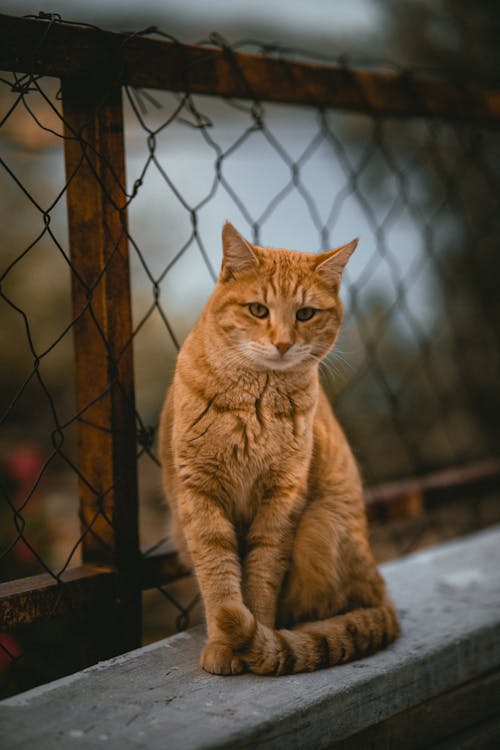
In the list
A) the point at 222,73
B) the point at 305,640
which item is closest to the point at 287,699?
the point at 305,640

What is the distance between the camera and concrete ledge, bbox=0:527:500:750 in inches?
46.5

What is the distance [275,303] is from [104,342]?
0.37m

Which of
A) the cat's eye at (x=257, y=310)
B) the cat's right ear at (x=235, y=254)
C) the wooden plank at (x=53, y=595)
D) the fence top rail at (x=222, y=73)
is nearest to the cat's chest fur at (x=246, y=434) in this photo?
the cat's eye at (x=257, y=310)

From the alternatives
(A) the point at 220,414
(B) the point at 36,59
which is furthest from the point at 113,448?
(B) the point at 36,59

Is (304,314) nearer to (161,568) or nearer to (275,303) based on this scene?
(275,303)

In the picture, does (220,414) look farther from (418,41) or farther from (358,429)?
(418,41)

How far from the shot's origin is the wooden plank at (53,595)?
1415 mm

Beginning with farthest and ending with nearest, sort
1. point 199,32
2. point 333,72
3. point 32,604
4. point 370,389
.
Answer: point 370,389, point 199,32, point 333,72, point 32,604

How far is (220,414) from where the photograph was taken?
145 centimetres

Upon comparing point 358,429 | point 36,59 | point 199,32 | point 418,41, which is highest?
point 418,41

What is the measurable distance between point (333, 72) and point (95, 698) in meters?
1.61

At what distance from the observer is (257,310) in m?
1.51

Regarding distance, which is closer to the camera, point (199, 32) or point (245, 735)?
point (245, 735)

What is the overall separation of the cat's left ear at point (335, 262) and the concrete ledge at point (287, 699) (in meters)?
0.81
